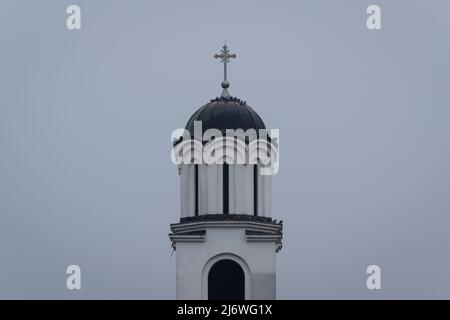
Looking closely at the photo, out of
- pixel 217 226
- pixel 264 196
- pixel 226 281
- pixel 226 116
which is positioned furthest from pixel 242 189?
pixel 226 281

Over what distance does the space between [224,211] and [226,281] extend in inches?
102

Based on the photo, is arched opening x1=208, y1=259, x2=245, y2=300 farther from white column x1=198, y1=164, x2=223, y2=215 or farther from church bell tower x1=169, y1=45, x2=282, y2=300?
white column x1=198, y1=164, x2=223, y2=215

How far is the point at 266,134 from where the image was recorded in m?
128

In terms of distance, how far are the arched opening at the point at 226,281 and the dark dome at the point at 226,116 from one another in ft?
15.8

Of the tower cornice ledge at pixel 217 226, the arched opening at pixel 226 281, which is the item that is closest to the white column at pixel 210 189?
the tower cornice ledge at pixel 217 226

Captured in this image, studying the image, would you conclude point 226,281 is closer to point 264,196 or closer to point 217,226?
point 217,226

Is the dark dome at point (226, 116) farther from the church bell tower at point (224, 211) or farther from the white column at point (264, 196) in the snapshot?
the white column at point (264, 196)

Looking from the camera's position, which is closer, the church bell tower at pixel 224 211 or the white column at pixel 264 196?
the church bell tower at pixel 224 211

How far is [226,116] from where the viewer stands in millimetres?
127625

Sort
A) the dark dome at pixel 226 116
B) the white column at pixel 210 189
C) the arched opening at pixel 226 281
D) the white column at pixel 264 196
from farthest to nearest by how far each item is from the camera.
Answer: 1. the dark dome at pixel 226 116
2. the white column at pixel 264 196
3. the white column at pixel 210 189
4. the arched opening at pixel 226 281

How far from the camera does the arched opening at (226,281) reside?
12594 cm

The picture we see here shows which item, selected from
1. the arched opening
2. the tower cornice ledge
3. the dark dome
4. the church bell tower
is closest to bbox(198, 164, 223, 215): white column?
the church bell tower
